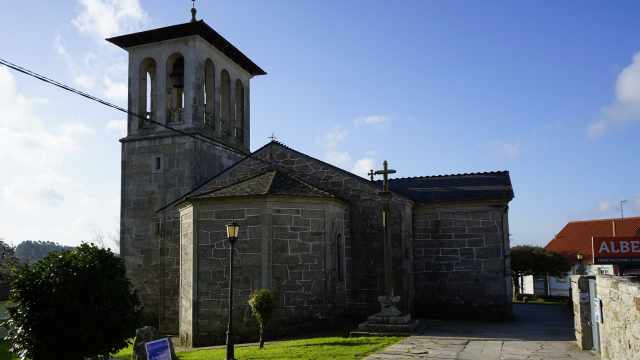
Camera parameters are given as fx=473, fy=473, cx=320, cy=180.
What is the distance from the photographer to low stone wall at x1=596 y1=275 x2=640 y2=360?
5.95 metres

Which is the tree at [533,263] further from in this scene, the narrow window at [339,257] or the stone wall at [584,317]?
the stone wall at [584,317]

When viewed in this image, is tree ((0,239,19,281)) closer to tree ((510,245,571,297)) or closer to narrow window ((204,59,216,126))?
narrow window ((204,59,216,126))

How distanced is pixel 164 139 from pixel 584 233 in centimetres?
3320

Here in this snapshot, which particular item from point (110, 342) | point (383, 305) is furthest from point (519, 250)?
point (110, 342)

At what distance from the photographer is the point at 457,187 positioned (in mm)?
18297

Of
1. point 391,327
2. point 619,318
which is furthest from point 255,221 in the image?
point 619,318

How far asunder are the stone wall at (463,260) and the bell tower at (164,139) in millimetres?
9277

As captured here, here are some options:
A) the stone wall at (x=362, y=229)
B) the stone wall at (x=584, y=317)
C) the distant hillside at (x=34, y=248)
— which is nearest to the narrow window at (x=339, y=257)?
the stone wall at (x=362, y=229)

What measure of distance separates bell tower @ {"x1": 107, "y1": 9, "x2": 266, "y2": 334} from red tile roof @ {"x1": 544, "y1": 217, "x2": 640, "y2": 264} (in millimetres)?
27986

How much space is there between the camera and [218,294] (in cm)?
1391

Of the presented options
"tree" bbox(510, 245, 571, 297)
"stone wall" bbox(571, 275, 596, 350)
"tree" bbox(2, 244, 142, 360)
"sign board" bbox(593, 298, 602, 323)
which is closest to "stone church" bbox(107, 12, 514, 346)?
"tree" bbox(2, 244, 142, 360)

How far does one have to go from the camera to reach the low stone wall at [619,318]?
19.5 feet

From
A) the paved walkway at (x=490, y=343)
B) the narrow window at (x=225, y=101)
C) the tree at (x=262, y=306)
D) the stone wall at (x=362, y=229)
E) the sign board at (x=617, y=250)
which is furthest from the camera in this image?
the narrow window at (x=225, y=101)

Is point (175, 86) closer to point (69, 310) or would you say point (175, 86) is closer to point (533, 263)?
point (69, 310)
